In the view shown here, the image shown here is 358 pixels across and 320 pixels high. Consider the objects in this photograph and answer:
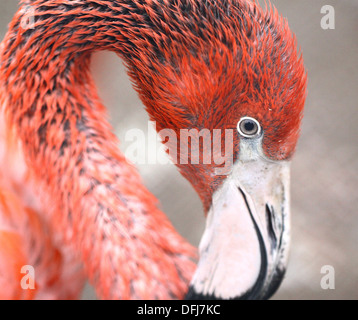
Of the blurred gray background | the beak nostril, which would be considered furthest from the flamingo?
the blurred gray background

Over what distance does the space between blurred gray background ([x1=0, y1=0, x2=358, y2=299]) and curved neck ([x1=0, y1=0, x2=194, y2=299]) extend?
1014 mm

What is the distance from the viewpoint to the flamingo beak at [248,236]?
0.98m

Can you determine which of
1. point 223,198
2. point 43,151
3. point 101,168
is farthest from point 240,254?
point 43,151

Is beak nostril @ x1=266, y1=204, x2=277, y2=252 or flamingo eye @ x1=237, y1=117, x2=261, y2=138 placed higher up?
flamingo eye @ x1=237, y1=117, x2=261, y2=138

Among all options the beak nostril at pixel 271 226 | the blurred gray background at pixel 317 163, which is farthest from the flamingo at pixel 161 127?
the blurred gray background at pixel 317 163

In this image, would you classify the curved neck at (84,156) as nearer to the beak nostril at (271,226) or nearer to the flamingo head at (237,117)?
the flamingo head at (237,117)

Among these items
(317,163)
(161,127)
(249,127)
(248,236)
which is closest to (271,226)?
(248,236)

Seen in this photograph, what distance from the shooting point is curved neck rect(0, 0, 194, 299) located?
1.02 m

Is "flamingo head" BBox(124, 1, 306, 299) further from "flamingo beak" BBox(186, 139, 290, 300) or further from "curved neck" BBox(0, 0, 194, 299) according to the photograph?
"curved neck" BBox(0, 0, 194, 299)

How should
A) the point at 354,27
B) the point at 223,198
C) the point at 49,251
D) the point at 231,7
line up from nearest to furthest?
the point at 231,7 → the point at 223,198 → the point at 49,251 → the point at 354,27

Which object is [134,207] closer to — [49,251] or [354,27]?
[49,251]

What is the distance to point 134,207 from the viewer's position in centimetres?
107

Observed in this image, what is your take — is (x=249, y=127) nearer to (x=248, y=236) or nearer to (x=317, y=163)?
(x=248, y=236)
